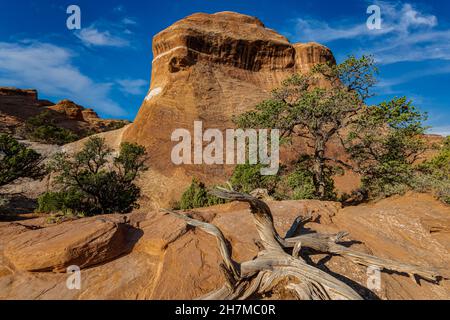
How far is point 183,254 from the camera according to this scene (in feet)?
16.8

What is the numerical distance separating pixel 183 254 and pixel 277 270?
6.35ft

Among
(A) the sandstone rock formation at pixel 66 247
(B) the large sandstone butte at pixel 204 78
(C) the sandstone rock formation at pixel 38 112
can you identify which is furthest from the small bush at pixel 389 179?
(C) the sandstone rock formation at pixel 38 112

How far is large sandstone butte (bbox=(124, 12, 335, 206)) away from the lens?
81.3ft

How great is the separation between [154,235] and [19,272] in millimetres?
2520

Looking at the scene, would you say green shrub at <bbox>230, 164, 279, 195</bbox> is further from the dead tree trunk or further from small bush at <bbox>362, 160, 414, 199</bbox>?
the dead tree trunk

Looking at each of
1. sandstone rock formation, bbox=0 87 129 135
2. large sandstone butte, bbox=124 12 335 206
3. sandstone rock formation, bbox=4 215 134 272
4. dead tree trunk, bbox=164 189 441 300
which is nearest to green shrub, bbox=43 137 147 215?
large sandstone butte, bbox=124 12 335 206

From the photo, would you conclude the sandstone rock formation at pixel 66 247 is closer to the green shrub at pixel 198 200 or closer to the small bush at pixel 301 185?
the small bush at pixel 301 185

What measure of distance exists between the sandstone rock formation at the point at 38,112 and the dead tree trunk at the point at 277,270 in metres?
52.5

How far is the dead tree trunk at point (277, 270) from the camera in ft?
13.3

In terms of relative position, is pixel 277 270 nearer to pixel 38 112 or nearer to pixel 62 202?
pixel 62 202

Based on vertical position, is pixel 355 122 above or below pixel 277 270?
above

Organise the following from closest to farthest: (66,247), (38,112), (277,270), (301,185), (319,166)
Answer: (277,270) → (66,247) → (301,185) → (319,166) → (38,112)

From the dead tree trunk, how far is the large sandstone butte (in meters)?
16.8

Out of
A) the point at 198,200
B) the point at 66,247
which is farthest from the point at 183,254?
the point at 198,200
